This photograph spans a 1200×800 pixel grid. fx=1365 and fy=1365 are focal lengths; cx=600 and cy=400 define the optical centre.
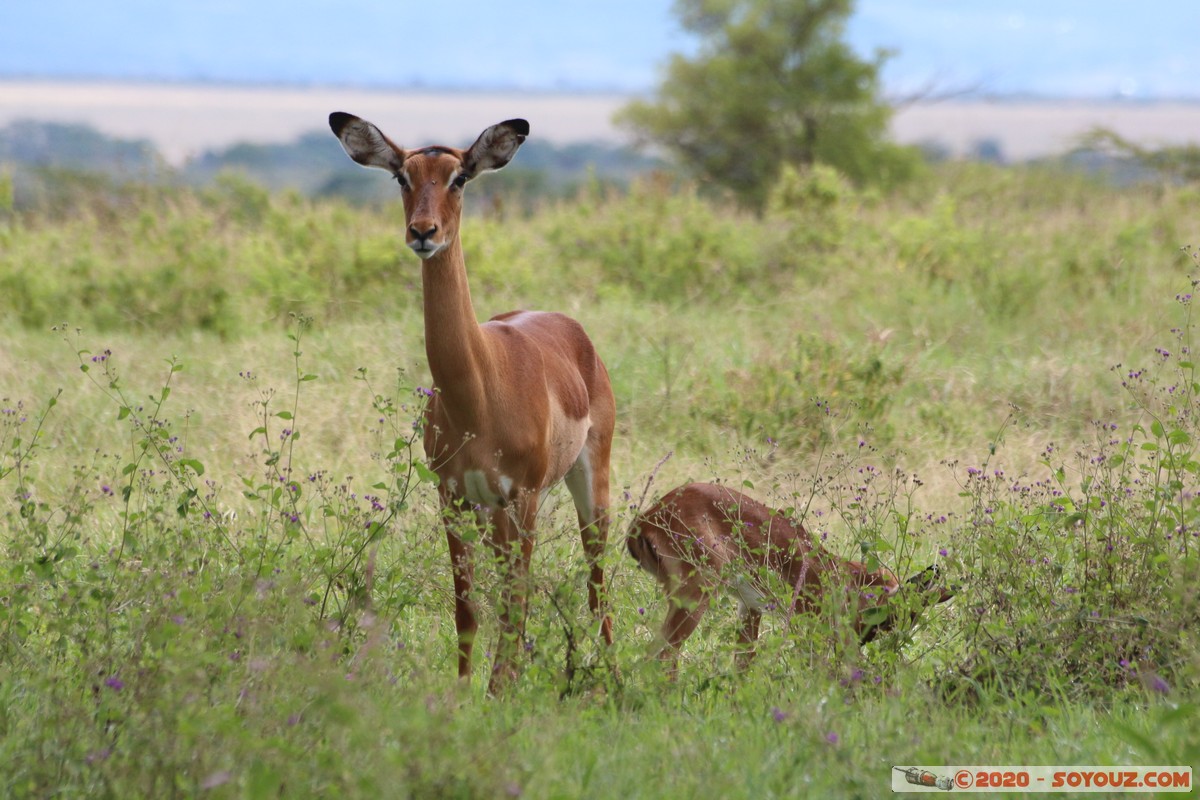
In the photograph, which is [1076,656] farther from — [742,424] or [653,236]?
[653,236]

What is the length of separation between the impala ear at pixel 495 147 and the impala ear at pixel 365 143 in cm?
24

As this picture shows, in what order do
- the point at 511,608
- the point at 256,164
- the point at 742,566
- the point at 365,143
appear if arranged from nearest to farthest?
the point at 511,608, the point at 742,566, the point at 365,143, the point at 256,164

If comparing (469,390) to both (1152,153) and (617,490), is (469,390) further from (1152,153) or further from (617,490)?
(1152,153)

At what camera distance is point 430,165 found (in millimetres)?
4391

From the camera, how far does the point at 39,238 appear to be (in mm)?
12781

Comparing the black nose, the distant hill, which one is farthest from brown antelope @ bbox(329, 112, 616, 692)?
the distant hill

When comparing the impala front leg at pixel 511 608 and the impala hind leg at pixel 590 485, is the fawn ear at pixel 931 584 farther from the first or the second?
the impala hind leg at pixel 590 485

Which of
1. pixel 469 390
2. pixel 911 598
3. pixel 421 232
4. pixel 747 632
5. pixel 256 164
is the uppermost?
pixel 421 232

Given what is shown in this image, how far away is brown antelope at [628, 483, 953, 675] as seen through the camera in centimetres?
421

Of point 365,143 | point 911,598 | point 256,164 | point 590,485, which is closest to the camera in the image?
point 911,598

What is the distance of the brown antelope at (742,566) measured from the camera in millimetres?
4211

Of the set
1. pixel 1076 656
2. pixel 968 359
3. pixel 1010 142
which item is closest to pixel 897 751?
pixel 1076 656

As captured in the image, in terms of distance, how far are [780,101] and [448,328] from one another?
74.9ft

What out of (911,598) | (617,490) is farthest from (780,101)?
(911,598)
